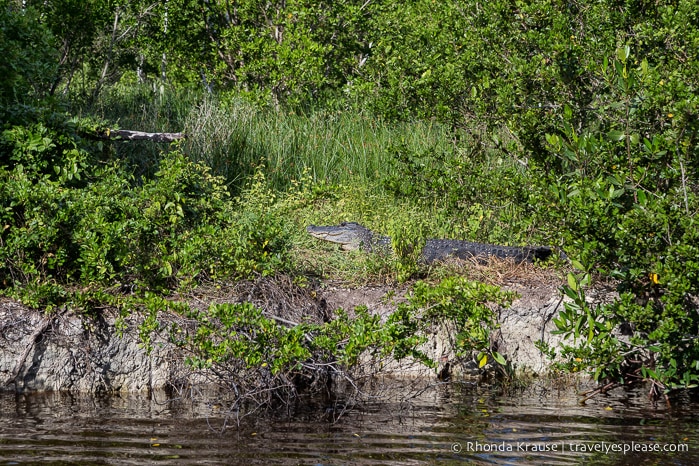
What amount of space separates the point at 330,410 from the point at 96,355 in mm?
1951

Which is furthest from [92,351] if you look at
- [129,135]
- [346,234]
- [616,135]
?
[616,135]

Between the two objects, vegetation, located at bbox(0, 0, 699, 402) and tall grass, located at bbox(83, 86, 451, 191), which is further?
tall grass, located at bbox(83, 86, 451, 191)

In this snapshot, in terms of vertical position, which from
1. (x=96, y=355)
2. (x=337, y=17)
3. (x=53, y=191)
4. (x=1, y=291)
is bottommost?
(x=96, y=355)

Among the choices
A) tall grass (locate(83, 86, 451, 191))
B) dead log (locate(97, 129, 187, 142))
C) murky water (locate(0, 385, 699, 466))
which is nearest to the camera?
murky water (locate(0, 385, 699, 466))

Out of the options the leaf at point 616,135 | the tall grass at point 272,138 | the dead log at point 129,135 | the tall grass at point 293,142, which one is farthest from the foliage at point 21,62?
the leaf at point 616,135

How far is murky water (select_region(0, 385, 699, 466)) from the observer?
443 centimetres

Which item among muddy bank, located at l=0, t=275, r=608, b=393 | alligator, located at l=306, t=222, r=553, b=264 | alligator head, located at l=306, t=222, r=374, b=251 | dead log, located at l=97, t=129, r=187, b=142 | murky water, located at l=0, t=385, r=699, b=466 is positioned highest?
dead log, located at l=97, t=129, r=187, b=142

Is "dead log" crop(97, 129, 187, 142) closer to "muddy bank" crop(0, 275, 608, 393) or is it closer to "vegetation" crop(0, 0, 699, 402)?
"vegetation" crop(0, 0, 699, 402)

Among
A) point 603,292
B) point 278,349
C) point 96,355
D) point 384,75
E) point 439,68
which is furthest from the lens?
point 384,75

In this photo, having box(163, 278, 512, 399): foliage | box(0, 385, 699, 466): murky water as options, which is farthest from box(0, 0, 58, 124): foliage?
box(163, 278, 512, 399): foliage

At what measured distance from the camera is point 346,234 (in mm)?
7496

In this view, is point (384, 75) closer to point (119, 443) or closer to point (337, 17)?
point (337, 17)

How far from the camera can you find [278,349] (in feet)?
16.8

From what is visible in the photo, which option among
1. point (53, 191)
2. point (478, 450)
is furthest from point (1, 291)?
point (478, 450)
